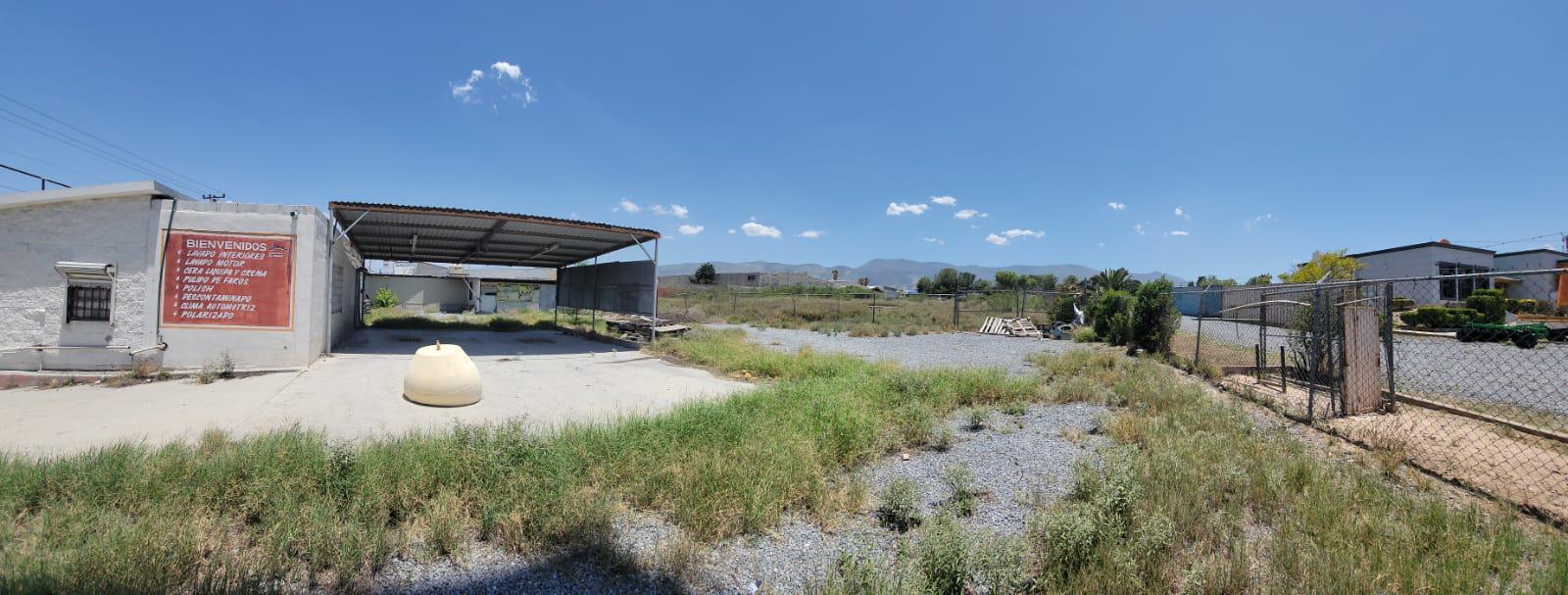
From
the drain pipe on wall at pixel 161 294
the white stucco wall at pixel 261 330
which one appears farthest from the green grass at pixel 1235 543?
the drain pipe on wall at pixel 161 294

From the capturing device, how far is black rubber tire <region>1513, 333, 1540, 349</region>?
14.0 metres

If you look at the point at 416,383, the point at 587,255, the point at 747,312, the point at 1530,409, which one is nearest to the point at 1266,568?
the point at 1530,409

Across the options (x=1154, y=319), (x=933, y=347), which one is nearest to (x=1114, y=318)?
(x=1154, y=319)

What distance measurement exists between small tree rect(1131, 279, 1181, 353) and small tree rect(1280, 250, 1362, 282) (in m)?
26.9

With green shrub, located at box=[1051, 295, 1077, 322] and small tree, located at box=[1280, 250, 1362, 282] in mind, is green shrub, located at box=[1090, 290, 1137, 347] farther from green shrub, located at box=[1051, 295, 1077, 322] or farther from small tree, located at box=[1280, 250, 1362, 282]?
small tree, located at box=[1280, 250, 1362, 282]

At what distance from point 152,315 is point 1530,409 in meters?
19.7

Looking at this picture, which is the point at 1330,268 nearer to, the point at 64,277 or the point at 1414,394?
the point at 1414,394

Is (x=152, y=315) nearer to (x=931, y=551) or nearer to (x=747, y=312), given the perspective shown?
(x=931, y=551)

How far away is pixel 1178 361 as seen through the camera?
11.7 meters

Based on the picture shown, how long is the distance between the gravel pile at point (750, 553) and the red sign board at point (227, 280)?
31.2 feet

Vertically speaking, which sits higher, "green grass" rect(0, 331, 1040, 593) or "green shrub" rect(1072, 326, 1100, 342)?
"green shrub" rect(1072, 326, 1100, 342)

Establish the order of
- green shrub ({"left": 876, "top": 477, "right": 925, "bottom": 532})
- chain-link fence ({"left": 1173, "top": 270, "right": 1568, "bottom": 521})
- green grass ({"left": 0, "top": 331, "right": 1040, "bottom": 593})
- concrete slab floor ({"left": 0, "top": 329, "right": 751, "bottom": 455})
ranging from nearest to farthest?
1. green grass ({"left": 0, "top": 331, "right": 1040, "bottom": 593})
2. green shrub ({"left": 876, "top": 477, "right": 925, "bottom": 532})
3. chain-link fence ({"left": 1173, "top": 270, "right": 1568, "bottom": 521})
4. concrete slab floor ({"left": 0, "top": 329, "right": 751, "bottom": 455})

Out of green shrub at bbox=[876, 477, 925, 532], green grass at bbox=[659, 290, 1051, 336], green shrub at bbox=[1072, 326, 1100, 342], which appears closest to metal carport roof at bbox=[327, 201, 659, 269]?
green grass at bbox=[659, 290, 1051, 336]

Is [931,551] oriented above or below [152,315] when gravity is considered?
below
